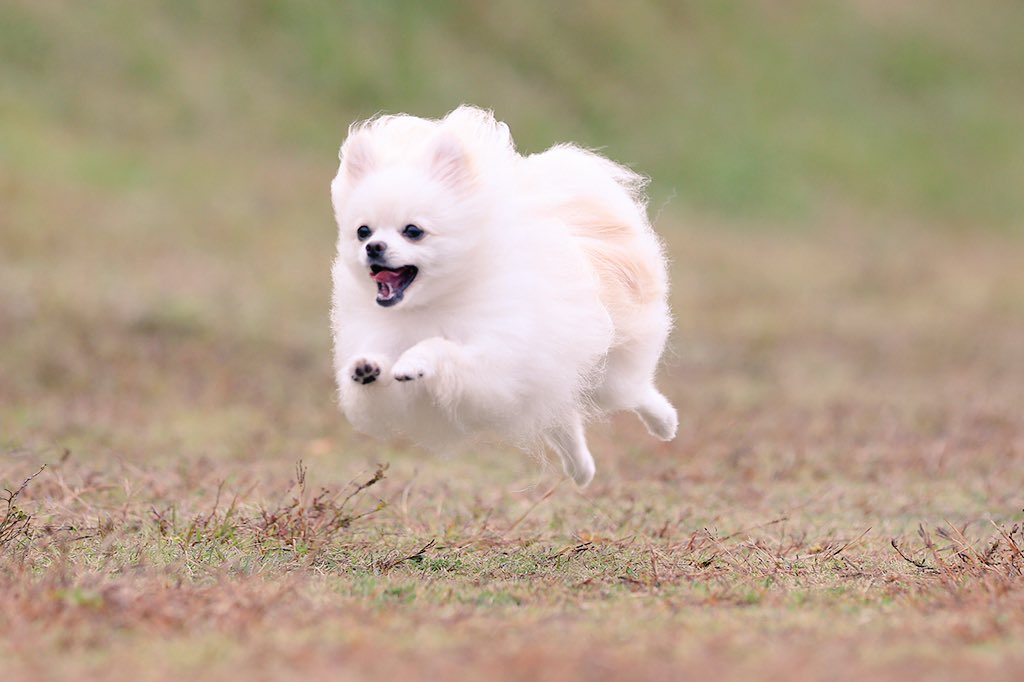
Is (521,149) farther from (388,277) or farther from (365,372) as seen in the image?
(365,372)

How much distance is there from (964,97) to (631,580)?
28.1m

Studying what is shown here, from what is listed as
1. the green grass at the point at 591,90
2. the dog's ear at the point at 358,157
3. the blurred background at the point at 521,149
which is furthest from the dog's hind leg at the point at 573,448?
the green grass at the point at 591,90

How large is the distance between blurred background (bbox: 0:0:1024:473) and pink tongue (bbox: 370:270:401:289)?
3.19 meters

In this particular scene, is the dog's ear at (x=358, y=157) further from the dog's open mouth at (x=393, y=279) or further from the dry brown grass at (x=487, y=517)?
the dry brown grass at (x=487, y=517)

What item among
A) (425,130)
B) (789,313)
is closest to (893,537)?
(425,130)

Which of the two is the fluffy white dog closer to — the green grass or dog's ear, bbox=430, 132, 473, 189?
dog's ear, bbox=430, 132, 473, 189

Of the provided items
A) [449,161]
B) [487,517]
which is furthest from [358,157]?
[487,517]

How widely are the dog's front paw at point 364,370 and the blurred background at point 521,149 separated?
3.40 meters

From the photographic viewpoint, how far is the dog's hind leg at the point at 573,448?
7.05 metres

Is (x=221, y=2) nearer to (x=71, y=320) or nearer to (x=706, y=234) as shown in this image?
(x=706, y=234)

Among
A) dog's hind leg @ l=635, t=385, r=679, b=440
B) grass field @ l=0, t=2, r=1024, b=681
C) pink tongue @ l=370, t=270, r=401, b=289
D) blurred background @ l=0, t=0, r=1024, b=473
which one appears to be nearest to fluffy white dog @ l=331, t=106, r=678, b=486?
pink tongue @ l=370, t=270, r=401, b=289

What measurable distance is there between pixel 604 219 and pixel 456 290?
118 cm

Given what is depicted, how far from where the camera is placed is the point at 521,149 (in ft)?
76.3

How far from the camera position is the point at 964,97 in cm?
3166
